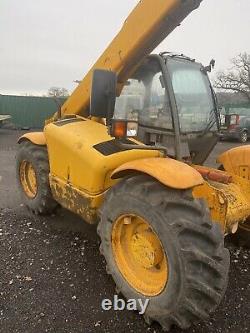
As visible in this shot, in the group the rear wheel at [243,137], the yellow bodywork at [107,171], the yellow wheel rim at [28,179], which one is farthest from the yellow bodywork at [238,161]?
the rear wheel at [243,137]

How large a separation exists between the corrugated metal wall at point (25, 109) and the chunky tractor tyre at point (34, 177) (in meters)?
17.0

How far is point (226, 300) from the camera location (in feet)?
10.3

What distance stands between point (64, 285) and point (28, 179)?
2173 mm

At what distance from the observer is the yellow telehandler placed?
8.26 feet

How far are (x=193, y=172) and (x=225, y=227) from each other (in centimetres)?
90

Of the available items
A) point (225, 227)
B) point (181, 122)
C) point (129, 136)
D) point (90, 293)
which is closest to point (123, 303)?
point (90, 293)

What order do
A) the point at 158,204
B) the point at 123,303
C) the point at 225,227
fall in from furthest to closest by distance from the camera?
the point at 225,227, the point at 123,303, the point at 158,204

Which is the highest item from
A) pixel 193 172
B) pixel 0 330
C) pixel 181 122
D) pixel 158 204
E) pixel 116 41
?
pixel 116 41

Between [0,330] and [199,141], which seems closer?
[0,330]

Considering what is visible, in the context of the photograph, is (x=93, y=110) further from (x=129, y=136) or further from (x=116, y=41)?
(x=116, y=41)

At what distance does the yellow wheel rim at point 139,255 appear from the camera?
9.26ft

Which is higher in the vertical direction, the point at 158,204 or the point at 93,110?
the point at 93,110

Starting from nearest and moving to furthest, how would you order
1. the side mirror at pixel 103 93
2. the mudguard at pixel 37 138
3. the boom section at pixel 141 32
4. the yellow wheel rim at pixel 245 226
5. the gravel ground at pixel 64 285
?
the gravel ground at pixel 64 285 < the side mirror at pixel 103 93 < the boom section at pixel 141 32 < the yellow wheel rim at pixel 245 226 < the mudguard at pixel 37 138

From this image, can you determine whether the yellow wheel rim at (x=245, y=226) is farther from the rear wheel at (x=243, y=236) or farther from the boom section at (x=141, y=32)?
the boom section at (x=141, y=32)
